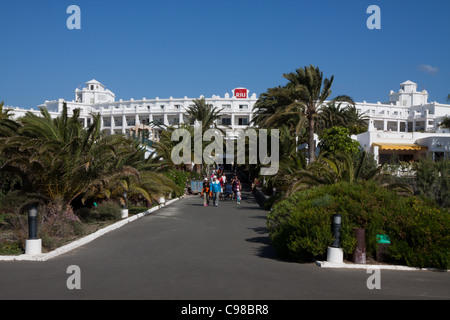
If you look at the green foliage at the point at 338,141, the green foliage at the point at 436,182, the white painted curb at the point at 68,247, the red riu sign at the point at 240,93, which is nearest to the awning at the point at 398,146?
the green foliage at the point at 338,141

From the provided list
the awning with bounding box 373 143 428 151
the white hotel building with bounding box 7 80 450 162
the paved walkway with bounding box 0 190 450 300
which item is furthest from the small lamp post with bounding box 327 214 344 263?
the white hotel building with bounding box 7 80 450 162

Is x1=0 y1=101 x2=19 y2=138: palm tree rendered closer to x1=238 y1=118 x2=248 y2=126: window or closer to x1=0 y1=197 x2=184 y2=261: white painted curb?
x1=0 y1=197 x2=184 y2=261: white painted curb

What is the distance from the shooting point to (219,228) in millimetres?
13734

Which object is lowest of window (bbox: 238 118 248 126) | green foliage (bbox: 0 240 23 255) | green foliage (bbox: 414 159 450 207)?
green foliage (bbox: 0 240 23 255)

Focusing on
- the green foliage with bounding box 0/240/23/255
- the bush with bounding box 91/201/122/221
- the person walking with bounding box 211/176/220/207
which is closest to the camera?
the green foliage with bounding box 0/240/23/255

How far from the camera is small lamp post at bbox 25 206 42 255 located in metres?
9.04

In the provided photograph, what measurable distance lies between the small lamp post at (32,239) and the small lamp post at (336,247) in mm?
6020

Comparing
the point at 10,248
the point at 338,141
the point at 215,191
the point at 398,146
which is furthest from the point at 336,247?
the point at 398,146

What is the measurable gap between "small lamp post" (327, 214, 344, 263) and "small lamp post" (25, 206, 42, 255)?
6020 millimetres

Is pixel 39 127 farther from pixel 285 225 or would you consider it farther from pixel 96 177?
pixel 285 225

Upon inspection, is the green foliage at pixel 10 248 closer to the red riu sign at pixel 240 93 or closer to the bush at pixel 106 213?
the bush at pixel 106 213

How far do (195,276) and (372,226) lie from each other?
397 cm

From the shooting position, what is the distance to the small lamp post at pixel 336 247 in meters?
8.49
